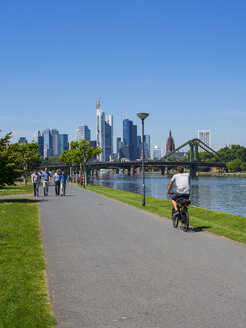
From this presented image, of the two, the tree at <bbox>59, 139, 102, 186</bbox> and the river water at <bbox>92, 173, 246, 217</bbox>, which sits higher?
the tree at <bbox>59, 139, 102, 186</bbox>

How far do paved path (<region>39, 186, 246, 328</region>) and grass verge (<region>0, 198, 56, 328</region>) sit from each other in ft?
0.57

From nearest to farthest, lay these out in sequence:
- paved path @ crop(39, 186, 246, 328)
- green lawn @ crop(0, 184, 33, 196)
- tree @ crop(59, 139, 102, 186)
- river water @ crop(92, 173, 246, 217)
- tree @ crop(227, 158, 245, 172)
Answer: paved path @ crop(39, 186, 246, 328)
river water @ crop(92, 173, 246, 217)
green lawn @ crop(0, 184, 33, 196)
tree @ crop(59, 139, 102, 186)
tree @ crop(227, 158, 245, 172)

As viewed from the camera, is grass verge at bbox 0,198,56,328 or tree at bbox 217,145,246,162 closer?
grass verge at bbox 0,198,56,328

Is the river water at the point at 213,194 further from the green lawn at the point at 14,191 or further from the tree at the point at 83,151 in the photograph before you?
the green lawn at the point at 14,191

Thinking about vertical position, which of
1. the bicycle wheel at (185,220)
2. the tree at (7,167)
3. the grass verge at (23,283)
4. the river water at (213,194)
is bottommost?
the river water at (213,194)

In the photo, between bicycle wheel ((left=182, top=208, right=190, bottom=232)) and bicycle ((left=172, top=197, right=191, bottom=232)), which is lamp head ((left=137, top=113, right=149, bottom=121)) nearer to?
bicycle ((left=172, top=197, right=191, bottom=232))

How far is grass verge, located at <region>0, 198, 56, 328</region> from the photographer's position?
169 inches

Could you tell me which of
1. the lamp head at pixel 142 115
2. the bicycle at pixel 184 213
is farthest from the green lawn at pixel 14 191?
the bicycle at pixel 184 213

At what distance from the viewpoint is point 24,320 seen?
166 inches

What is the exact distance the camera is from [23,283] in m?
5.61

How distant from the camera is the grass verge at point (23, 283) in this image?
4.28 m

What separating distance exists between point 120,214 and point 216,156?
169m

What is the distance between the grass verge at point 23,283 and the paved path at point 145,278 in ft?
0.57

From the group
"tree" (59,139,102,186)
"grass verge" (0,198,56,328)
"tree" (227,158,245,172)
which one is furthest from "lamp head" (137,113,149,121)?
"tree" (227,158,245,172)
